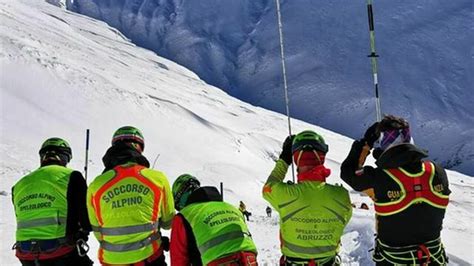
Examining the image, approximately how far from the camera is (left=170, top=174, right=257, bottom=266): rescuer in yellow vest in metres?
4.46

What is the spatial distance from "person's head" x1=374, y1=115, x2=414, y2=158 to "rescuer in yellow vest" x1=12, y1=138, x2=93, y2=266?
2.73 meters

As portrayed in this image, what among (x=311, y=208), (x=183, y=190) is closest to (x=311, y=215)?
(x=311, y=208)

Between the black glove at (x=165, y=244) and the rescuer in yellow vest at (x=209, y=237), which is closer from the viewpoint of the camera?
the rescuer in yellow vest at (x=209, y=237)

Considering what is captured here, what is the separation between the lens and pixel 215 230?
4.50 metres

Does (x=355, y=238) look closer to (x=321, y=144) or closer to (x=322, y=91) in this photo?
(x=321, y=144)

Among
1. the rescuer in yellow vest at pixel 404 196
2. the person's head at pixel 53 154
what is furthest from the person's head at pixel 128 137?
the rescuer in yellow vest at pixel 404 196

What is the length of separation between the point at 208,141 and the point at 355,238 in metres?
31.9

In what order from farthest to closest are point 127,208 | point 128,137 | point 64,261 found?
point 64,261
point 128,137
point 127,208

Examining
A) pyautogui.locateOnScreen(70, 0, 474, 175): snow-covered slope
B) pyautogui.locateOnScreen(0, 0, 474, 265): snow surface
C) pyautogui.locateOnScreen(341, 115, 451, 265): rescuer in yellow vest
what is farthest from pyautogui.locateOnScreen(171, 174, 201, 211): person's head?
pyautogui.locateOnScreen(70, 0, 474, 175): snow-covered slope

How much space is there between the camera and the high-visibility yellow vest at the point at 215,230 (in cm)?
446

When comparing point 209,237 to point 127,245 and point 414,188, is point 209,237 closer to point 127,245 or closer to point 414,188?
point 127,245

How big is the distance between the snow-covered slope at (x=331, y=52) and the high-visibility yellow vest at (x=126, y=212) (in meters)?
84.2

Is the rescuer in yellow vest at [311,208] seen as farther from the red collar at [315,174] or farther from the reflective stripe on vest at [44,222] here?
the reflective stripe on vest at [44,222]

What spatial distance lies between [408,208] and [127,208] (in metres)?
2.26
